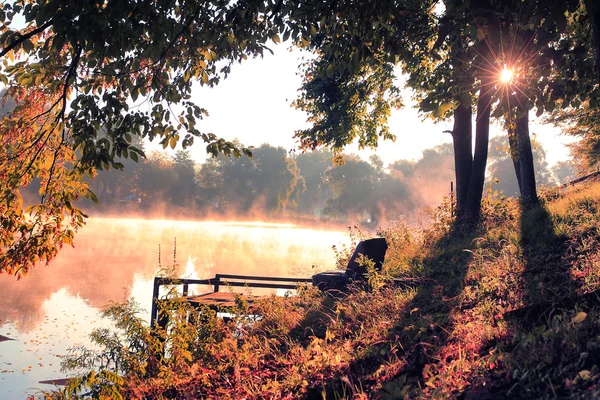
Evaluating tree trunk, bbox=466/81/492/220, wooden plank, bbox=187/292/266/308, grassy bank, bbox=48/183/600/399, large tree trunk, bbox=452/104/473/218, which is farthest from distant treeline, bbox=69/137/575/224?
grassy bank, bbox=48/183/600/399

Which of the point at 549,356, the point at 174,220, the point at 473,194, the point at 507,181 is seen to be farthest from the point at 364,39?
the point at 507,181

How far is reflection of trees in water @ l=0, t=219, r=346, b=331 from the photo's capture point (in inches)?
905

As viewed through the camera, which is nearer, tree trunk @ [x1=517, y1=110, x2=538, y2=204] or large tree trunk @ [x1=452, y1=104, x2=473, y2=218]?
tree trunk @ [x1=517, y1=110, x2=538, y2=204]

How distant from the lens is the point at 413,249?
14.7m

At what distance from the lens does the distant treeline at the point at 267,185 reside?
85500 millimetres

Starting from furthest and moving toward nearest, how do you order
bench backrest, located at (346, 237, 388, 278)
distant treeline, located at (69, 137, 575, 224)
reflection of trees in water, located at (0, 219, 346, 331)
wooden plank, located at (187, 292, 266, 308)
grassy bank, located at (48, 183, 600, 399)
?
distant treeline, located at (69, 137, 575, 224)
reflection of trees in water, located at (0, 219, 346, 331)
bench backrest, located at (346, 237, 388, 278)
wooden plank, located at (187, 292, 266, 308)
grassy bank, located at (48, 183, 600, 399)

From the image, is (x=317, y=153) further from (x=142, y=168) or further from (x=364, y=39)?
(x=364, y=39)

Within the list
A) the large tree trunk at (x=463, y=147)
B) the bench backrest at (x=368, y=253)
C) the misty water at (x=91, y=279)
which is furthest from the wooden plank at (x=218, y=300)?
the large tree trunk at (x=463, y=147)

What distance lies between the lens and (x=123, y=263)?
36.2 m

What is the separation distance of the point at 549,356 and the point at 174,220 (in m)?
85.0

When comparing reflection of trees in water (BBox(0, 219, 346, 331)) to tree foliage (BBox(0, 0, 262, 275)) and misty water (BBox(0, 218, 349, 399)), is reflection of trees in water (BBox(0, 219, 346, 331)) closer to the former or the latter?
misty water (BBox(0, 218, 349, 399))

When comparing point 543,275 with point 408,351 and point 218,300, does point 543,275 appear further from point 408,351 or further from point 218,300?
point 218,300

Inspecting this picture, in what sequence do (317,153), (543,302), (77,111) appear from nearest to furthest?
(543,302), (77,111), (317,153)

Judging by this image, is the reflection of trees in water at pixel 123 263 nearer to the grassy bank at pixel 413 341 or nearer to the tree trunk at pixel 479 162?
the grassy bank at pixel 413 341
